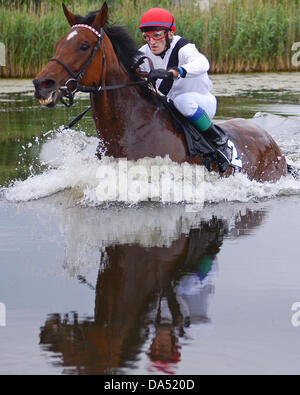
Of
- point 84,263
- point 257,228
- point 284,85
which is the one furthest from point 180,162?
point 284,85

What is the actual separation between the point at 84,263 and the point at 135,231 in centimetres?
102

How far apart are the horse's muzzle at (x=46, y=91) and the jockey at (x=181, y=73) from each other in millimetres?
979

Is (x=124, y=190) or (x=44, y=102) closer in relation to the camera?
(x=44, y=102)

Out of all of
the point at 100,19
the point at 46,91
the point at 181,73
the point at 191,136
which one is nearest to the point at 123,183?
the point at 191,136

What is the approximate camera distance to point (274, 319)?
4777 mm

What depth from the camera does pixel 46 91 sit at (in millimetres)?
6770

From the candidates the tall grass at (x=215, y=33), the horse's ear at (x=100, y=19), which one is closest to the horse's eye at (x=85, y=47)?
the horse's ear at (x=100, y=19)

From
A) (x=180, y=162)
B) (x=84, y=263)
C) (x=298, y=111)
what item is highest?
(x=298, y=111)

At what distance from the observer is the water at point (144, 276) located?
4.30m

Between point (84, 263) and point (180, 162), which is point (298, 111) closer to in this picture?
point (180, 162)

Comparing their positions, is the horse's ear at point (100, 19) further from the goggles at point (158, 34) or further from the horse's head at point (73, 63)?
the goggles at point (158, 34)

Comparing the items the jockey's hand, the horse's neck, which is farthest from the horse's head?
the jockey's hand
